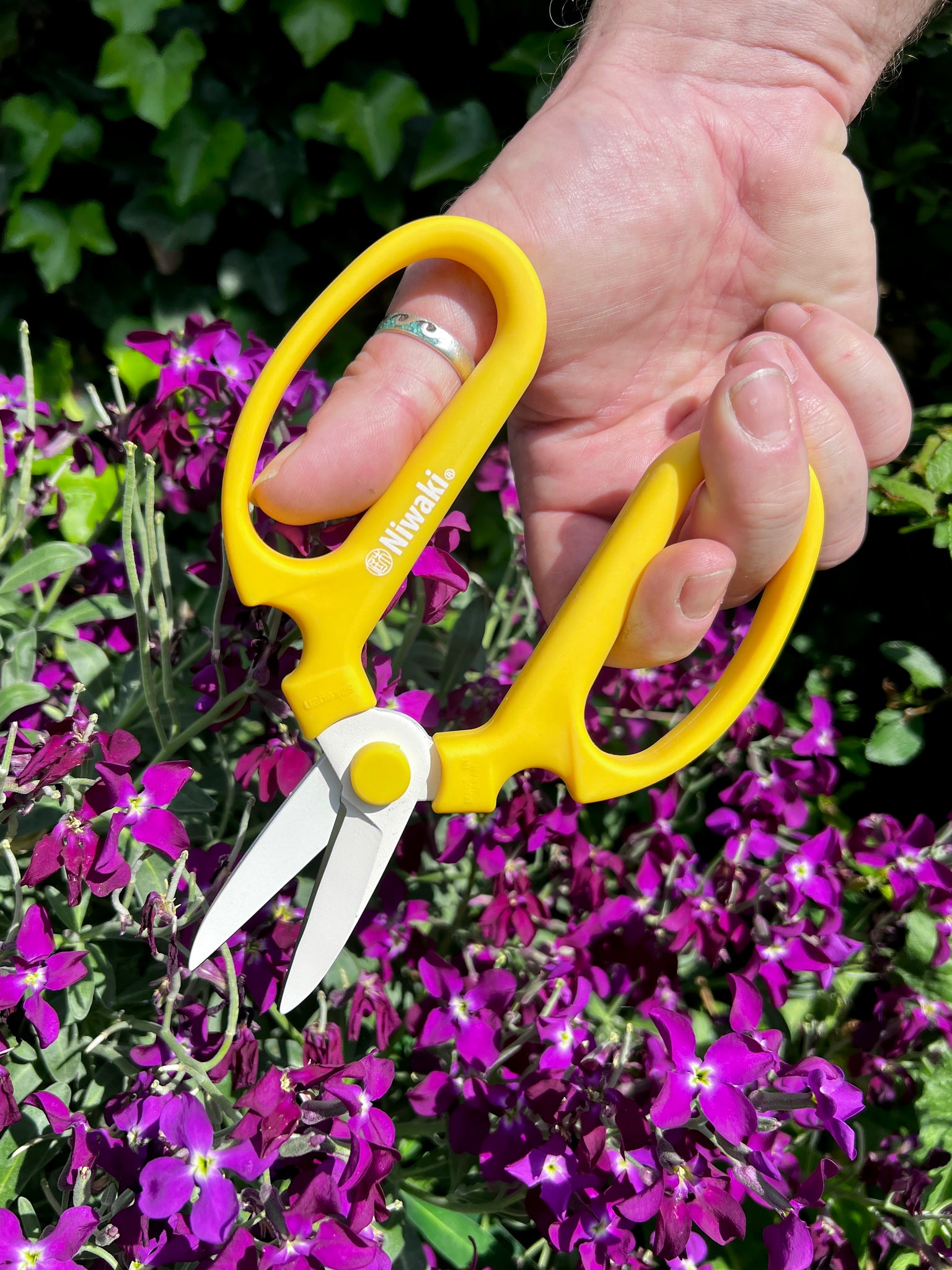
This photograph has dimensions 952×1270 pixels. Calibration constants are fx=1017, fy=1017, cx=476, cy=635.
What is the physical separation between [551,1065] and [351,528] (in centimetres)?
53

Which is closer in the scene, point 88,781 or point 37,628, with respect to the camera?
point 88,781

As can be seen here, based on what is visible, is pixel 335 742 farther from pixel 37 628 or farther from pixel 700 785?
pixel 700 785

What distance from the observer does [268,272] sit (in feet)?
5.85

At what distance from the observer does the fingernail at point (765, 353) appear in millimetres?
949

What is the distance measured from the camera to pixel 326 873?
892mm

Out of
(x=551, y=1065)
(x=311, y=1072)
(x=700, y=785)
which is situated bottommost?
(x=700, y=785)

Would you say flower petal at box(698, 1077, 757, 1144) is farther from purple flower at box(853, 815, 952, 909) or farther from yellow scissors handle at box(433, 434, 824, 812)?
purple flower at box(853, 815, 952, 909)

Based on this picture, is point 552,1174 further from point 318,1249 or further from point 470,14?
point 470,14

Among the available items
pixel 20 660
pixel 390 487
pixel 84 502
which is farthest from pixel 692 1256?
pixel 84 502

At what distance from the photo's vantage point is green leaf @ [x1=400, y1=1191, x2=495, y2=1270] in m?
0.99

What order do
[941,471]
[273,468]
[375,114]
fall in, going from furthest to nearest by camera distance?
[375,114] → [941,471] → [273,468]

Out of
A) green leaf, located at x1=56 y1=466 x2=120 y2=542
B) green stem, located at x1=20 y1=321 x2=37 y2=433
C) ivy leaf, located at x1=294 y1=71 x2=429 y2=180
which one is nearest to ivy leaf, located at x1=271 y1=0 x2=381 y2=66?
ivy leaf, located at x1=294 y1=71 x2=429 y2=180

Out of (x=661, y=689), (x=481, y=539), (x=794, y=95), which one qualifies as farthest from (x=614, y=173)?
(x=481, y=539)

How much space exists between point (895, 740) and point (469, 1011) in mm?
743
